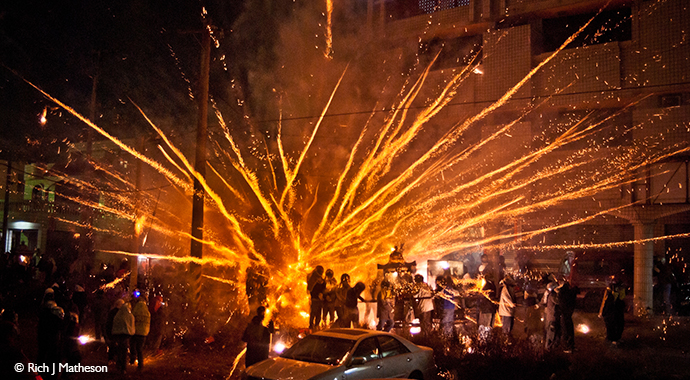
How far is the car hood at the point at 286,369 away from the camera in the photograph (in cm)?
680

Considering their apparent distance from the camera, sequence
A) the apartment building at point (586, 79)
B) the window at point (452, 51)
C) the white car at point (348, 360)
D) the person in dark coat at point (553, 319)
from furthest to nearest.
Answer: the window at point (452, 51), the apartment building at point (586, 79), the person in dark coat at point (553, 319), the white car at point (348, 360)

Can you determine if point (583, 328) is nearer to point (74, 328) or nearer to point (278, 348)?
point (278, 348)

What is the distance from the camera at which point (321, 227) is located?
67.7ft

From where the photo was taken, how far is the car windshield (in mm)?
7305

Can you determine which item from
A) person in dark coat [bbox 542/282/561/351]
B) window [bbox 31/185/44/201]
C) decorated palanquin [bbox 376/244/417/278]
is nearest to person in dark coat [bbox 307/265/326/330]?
decorated palanquin [bbox 376/244/417/278]

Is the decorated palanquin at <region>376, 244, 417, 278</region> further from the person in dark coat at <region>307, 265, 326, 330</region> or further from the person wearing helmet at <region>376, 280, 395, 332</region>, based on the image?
the person in dark coat at <region>307, 265, 326, 330</region>

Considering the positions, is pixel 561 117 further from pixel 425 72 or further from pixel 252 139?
pixel 252 139

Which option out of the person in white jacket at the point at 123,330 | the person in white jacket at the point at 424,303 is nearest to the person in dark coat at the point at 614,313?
the person in white jacket at the point at 424,303

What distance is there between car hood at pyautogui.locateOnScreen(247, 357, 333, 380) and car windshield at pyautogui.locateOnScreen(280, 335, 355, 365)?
0.17 meters

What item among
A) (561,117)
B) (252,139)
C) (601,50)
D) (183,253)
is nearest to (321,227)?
(252,139)

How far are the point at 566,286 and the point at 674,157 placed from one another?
9.18 m

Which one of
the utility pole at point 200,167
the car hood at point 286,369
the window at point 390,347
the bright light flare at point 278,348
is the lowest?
the bright light flare at point 278,348

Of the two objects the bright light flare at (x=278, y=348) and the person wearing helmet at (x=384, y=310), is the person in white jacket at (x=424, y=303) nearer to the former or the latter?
the person wearing helmet at (x=384, y=310)

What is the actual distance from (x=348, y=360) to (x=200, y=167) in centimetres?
754
